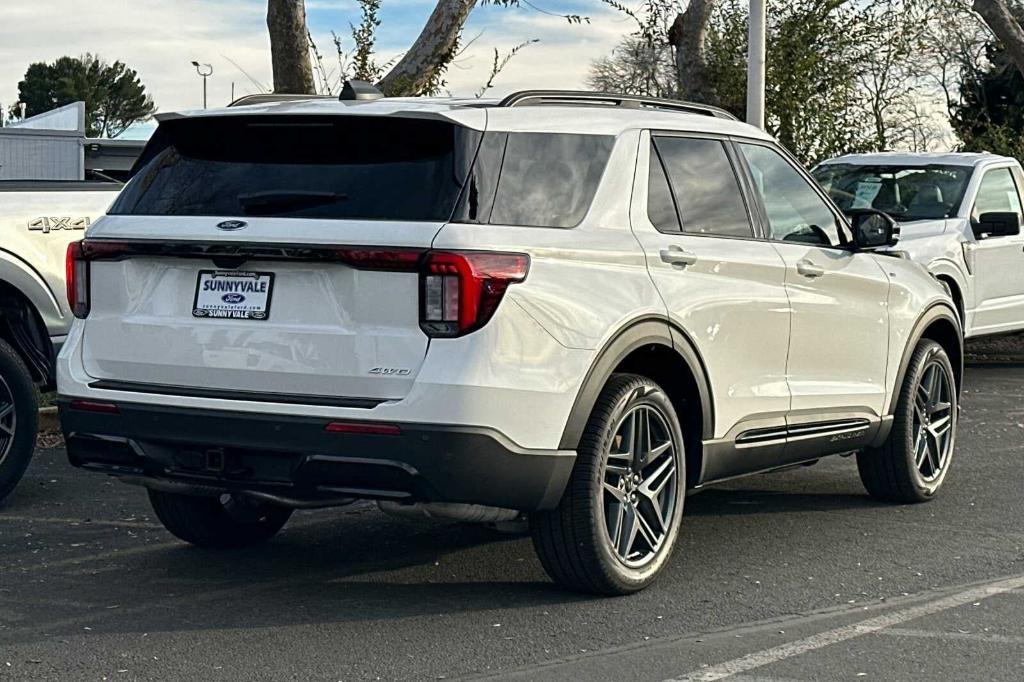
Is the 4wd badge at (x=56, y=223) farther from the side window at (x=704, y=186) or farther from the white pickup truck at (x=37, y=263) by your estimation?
the side window at (x=704, y=186)

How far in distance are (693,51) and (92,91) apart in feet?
275

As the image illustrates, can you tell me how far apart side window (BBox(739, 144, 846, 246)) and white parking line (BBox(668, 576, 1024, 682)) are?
176 cm

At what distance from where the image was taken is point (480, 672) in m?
5.25

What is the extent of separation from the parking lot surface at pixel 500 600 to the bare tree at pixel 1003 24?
1410 cm

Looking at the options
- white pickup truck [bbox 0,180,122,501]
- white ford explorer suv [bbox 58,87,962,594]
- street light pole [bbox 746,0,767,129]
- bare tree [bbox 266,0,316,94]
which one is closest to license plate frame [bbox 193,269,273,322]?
white ford explorer suv [bbox 58,87,962,594]

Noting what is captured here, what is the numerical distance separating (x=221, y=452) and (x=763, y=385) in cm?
238

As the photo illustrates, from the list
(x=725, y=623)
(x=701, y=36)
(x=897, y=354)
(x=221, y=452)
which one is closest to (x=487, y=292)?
(x=221, y=452)

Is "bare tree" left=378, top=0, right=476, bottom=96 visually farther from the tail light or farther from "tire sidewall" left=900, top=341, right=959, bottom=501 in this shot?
the tail light

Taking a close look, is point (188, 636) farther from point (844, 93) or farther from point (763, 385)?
point (844, 93)

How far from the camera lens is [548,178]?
19.9 ft

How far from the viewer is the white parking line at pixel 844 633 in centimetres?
526

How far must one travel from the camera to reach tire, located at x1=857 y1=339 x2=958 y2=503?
8.16 m

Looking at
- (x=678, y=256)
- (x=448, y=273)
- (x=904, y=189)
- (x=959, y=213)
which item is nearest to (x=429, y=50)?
(x=904, y=189)

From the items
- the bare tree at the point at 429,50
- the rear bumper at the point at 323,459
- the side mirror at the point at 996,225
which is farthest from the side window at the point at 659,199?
the bare tree at the point at 429,50
